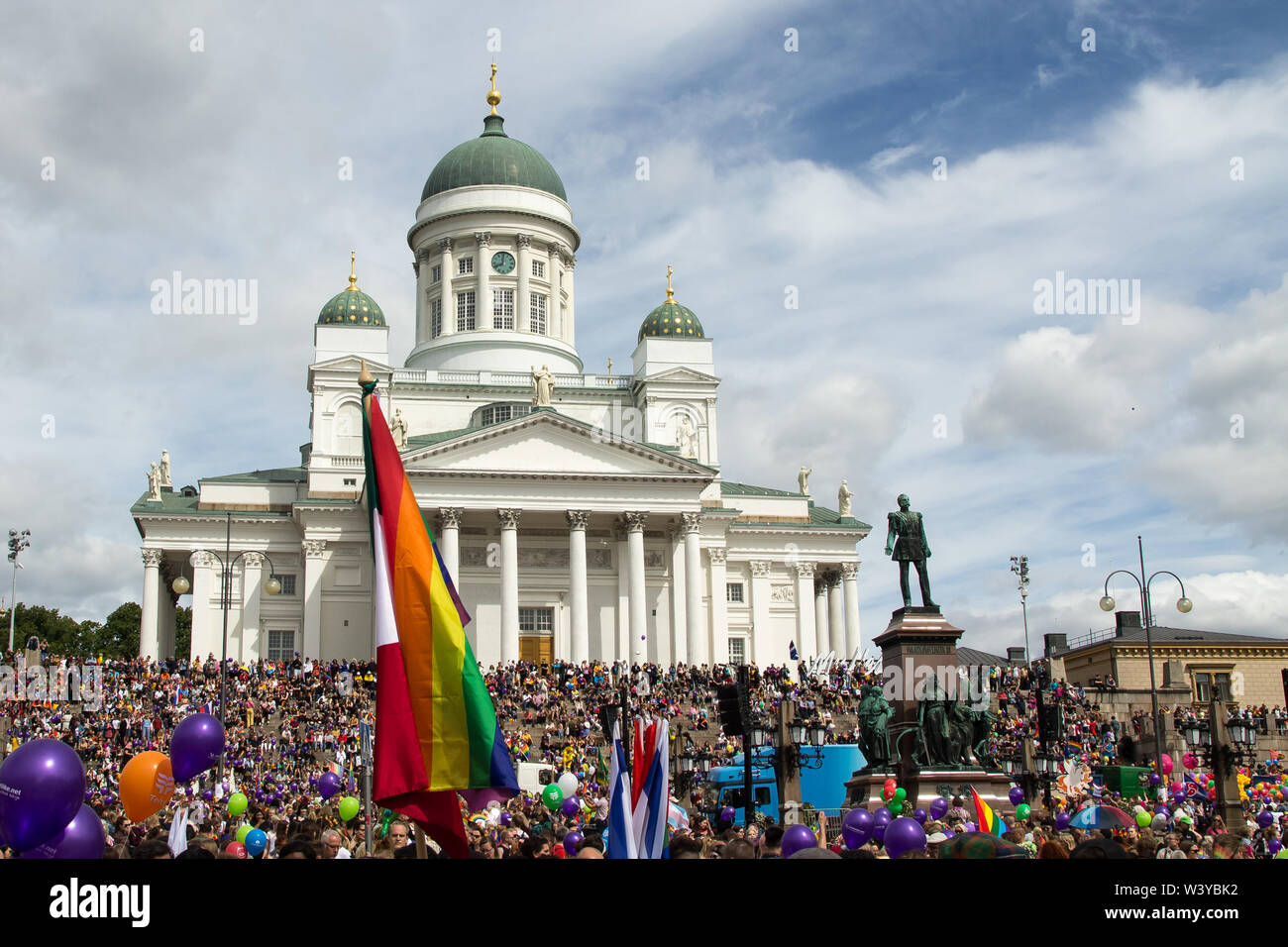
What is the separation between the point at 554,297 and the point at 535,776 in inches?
1818

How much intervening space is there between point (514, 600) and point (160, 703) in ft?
54.5

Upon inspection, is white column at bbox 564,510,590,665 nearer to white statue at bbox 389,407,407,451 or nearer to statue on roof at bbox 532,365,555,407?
statue on roof at bbox 532,365,555,407

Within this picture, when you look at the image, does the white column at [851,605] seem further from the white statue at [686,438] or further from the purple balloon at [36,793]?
the purple balloon at [36,793]

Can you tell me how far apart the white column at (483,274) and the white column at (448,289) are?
137cm

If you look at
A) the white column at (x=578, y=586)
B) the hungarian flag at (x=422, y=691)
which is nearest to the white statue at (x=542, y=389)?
the white column at (x=578, y=586)

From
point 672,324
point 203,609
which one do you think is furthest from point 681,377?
point 203,609

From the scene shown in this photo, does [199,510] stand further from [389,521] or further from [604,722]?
[389,521]

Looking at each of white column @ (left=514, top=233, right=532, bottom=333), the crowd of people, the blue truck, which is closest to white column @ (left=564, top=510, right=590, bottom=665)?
the crowd of people

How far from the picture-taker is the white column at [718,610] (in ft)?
205

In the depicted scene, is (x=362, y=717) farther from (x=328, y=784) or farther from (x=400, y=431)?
(x=400, y=431)

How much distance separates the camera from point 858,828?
14.9m
